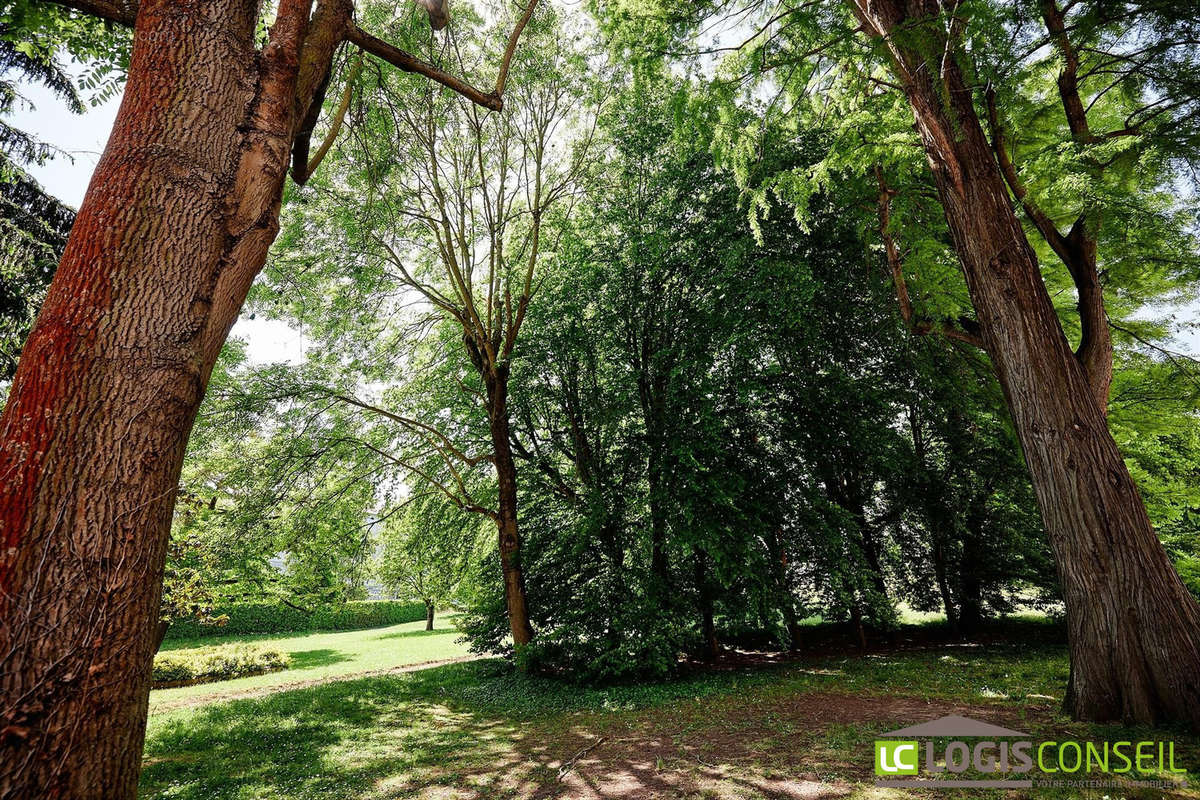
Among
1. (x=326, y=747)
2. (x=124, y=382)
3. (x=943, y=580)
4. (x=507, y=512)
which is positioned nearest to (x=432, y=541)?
(x=507, y=512)

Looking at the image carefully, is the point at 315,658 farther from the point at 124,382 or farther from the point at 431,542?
the point at 124,382

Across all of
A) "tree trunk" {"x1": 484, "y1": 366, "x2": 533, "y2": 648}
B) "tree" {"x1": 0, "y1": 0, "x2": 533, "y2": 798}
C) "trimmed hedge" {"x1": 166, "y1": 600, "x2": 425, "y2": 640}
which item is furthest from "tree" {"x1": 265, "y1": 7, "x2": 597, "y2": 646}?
"trimmed hedge" {"x1": 166, "y1": 600, "x2": 425, "y2": 640}

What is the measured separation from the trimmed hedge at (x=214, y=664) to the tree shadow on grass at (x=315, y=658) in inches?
27.3

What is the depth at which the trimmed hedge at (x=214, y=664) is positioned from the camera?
44.5ft

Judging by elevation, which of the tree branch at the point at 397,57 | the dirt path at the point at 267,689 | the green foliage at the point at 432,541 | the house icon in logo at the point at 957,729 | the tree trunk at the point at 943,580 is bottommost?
the dirt path at the point at 267,689

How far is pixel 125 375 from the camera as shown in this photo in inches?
72.0

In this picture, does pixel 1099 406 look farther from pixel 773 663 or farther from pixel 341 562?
pixel 341 562

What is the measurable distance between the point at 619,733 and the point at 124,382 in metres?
6.48

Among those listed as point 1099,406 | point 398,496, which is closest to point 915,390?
point 1099,406

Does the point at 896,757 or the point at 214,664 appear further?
the point at 214,664

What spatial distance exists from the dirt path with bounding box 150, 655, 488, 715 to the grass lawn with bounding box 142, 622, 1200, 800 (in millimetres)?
1215

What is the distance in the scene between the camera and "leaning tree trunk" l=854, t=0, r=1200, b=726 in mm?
4484

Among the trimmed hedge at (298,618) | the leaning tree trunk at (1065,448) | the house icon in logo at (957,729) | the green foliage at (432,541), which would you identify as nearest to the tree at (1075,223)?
the leaning tree trunk at (1065,448)

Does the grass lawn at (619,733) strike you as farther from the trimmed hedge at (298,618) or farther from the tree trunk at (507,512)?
the trimmed hedge at (298,618)
